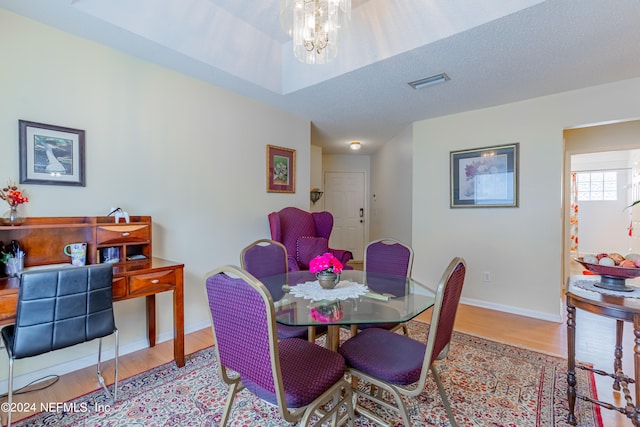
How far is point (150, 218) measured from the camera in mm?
2373

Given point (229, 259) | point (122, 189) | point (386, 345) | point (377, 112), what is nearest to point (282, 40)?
point (377, 112)

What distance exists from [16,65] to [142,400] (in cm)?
227

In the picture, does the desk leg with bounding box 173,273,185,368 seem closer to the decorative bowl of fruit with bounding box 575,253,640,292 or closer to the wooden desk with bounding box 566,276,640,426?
the wooden desk with bounding box 566,276,640,426

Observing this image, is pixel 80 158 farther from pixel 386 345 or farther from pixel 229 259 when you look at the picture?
pixel 386 345

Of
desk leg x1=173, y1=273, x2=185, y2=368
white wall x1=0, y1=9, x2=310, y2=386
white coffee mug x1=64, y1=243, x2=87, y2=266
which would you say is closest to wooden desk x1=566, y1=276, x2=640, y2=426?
desk leg x1=173, y1=273, x2=185, y2=368

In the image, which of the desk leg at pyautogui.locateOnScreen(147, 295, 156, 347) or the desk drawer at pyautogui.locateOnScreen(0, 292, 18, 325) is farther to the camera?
the desk leg at pyautogui.locateOnScreen(147, 295, 156, 347)

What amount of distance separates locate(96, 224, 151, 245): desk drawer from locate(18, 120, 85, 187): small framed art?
16.5 inches

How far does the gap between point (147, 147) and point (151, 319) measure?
144 centimetres

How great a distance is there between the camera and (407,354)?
57.0 inches

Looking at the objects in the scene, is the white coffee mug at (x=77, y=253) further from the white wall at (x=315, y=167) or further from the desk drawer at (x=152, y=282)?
the white wall at (x=315, y=167)

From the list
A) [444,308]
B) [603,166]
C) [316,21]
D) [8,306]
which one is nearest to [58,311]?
[8,306]

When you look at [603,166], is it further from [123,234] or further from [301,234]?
[123,234]

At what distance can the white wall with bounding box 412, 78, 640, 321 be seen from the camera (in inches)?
118

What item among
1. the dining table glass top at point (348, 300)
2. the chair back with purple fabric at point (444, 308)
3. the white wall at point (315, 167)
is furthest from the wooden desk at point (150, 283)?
the white wall at point (315, 167)
